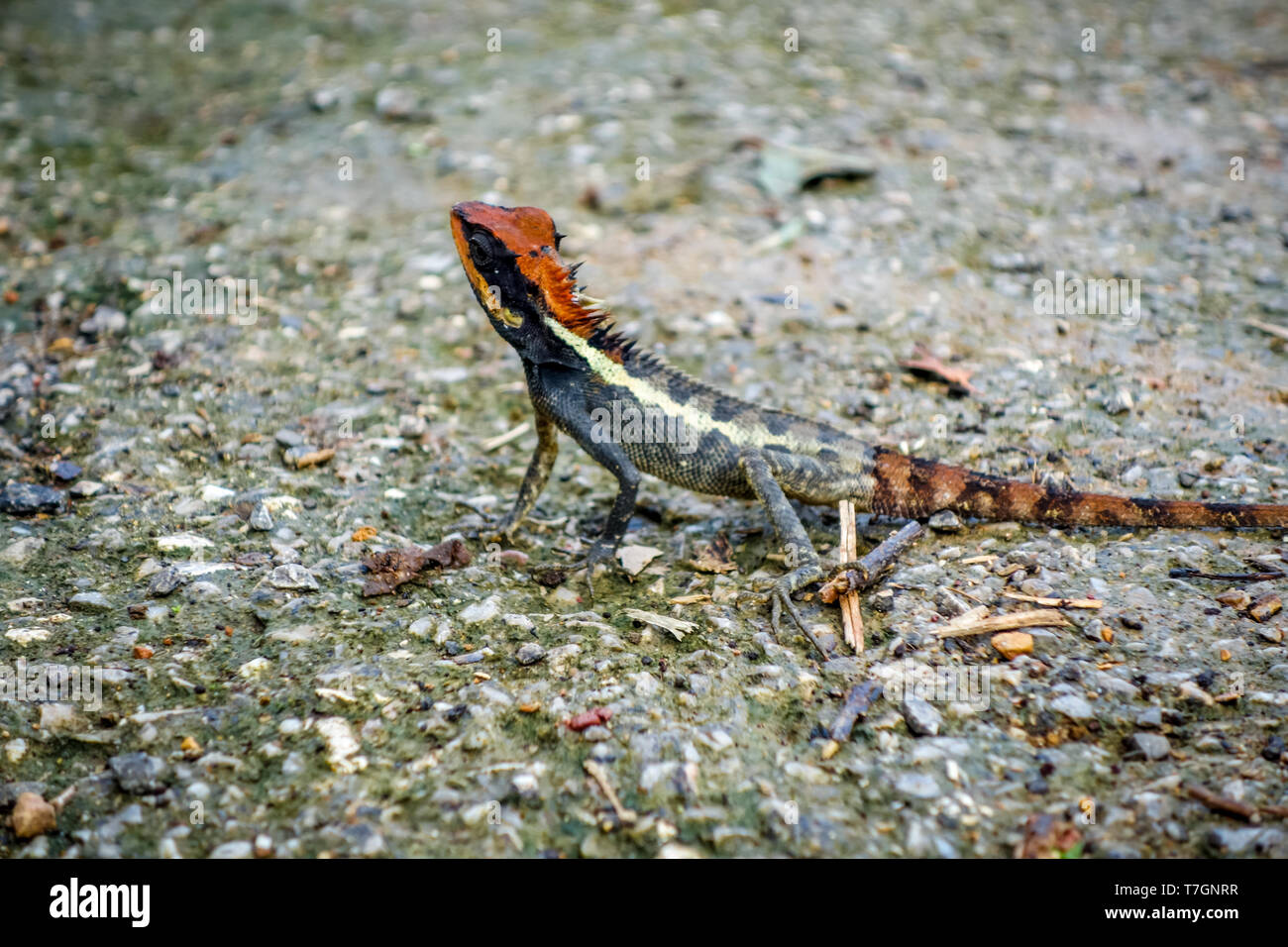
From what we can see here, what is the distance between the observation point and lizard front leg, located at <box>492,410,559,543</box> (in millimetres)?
5094

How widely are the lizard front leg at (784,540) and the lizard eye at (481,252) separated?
160 cm

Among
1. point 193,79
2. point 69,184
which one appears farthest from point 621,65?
point 69,184

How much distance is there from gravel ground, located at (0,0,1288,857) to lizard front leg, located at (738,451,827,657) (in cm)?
14

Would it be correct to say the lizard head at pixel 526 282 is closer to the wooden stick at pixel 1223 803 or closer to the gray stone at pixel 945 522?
the gray stone at pixel 945 522

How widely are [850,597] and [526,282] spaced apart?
2.17 meters

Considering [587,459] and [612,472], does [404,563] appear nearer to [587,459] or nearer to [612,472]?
[612,472]

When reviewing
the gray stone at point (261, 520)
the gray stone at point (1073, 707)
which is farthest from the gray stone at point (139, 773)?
the gray stone at point (1073, 707)

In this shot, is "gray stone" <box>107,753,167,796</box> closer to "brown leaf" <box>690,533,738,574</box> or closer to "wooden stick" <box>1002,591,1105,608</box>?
"brown leaf" <box>690,533,738,574</box>

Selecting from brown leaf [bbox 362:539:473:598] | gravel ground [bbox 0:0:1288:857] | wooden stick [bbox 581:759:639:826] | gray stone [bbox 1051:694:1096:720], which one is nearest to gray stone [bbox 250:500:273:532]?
gravel ground [bbox 0:0:1288:857]

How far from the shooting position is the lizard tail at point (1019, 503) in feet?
14.6

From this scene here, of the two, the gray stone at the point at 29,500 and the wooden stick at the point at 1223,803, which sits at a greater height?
the gray stone at the point at 29,500

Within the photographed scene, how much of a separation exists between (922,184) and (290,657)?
6612 millimetres

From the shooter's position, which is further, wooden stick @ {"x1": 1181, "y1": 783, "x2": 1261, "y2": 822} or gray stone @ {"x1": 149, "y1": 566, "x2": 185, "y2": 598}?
gray stone @ {"x1": 149, "y1": 566, "x2": 185, "y2": 598}
